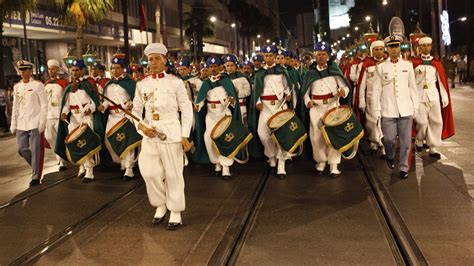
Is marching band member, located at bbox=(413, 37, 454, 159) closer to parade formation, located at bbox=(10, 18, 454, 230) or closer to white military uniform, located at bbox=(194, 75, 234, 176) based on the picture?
parade formation, located at bbox=(10, 18, 454, 230)

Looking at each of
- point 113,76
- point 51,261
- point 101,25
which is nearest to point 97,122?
point 113,76

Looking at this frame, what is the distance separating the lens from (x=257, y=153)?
11961 mm

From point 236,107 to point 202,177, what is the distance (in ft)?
4.63

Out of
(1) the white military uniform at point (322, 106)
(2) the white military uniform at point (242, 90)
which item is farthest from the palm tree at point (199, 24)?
(1) the white military uniform at point (322, 106)

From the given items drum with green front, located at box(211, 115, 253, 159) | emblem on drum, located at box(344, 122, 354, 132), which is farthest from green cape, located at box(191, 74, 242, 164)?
emblem on drum, located at box(344, 122, 354, 132)

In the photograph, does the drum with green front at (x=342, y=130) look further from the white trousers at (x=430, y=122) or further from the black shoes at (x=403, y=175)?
the white trousers at (x=430, y=122)

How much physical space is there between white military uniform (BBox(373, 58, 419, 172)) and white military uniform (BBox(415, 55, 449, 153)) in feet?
4.99

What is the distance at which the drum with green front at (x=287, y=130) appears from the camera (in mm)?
10141

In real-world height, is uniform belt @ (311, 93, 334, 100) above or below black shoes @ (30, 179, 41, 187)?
above

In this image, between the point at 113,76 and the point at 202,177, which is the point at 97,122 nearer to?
the point at 113,76

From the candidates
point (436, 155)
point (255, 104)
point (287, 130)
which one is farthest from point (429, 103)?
point (255, 104)

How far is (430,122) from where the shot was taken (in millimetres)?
11344

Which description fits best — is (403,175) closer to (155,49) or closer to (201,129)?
(201,129)

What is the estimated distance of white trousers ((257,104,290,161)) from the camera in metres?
10.6
